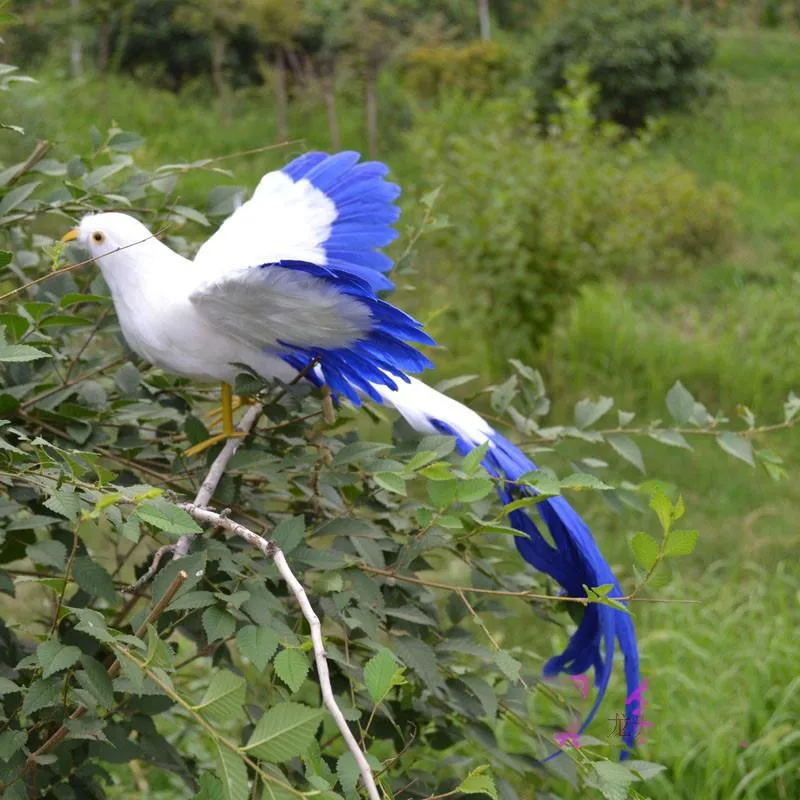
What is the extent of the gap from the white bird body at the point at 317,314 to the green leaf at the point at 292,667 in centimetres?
28

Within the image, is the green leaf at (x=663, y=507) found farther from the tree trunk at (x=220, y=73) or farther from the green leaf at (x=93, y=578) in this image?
the tree trunk at (x=220, y=73)

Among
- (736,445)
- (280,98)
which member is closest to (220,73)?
(280,98)

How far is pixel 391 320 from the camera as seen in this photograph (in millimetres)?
929

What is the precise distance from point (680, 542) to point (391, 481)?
227 mm

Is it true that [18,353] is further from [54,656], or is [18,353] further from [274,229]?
[274,229]

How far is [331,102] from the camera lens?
7.26m

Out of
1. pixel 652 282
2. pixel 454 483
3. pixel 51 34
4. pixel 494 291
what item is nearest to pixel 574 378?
pixel 494 291

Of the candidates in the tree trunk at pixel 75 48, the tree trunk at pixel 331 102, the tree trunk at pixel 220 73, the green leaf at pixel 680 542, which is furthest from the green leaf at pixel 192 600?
the tree trunk at pixel 75 48

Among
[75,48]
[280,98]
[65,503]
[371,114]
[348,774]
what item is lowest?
[371,114]

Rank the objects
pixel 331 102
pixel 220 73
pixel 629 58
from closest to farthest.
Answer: pixel 331 102
pixel 629 58
pixel 220 73

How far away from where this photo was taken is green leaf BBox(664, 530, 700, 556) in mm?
796

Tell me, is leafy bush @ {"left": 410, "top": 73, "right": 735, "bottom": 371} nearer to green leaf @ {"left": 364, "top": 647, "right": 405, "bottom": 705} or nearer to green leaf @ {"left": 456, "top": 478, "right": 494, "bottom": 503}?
green leaf @ {"left": 456, "top": 478, "right": 494, "bottom": 503}

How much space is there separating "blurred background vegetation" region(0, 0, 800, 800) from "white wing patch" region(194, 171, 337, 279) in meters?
0.05

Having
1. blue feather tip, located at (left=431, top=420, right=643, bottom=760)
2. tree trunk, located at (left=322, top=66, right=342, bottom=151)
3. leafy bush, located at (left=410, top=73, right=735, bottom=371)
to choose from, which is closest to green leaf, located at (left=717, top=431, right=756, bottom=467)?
blue feather tip, located at (left=431, top=420, right=643, bottom=760)
